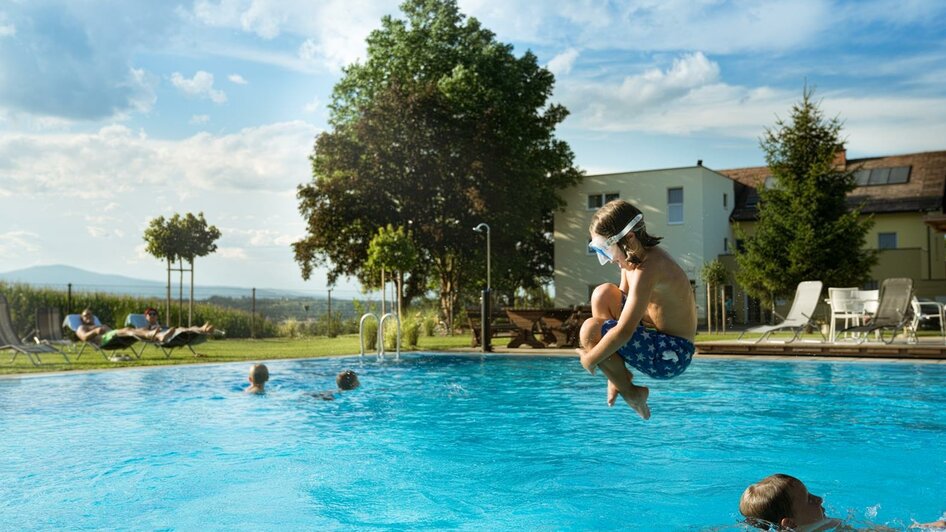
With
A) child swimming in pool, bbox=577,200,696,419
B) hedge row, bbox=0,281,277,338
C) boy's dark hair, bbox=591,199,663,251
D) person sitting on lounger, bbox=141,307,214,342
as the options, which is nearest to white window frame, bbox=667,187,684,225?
hedge row, bbox=0,281,277,338

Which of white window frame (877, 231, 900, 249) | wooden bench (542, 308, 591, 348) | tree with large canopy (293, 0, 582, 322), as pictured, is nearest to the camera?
wooden bench (542, 308, 591, 348)

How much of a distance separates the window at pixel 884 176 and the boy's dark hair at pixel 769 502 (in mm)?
34811

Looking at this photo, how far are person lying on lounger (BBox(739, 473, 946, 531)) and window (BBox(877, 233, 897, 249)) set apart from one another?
109 feet

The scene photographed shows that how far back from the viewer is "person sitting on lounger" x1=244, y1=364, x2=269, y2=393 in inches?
462

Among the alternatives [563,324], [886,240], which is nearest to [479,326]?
[563,324]

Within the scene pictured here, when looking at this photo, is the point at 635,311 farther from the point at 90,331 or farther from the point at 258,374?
the point at 90,331

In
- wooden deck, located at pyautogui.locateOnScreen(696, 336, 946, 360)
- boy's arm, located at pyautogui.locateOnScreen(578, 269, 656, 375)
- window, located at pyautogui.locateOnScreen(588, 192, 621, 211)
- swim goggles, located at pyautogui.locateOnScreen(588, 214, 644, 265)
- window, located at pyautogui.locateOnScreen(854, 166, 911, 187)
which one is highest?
window, located at pyautogui.locateOnScreen(854, 166, 911, 187)

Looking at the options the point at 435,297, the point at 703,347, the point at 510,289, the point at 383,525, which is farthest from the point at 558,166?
the point at 383,525

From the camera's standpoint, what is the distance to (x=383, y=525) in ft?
19.0

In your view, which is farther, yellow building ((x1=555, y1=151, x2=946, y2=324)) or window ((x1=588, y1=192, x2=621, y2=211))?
window ((x1=588, y1=192, x2=621, y2=211))

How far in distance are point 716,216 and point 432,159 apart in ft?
43.3

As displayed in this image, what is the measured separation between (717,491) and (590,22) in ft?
69.2

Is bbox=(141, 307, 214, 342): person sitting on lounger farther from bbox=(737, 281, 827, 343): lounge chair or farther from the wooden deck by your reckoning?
bbox=(737, 281, 827, 343): lounge chair

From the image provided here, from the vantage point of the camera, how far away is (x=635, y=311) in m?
3.79
